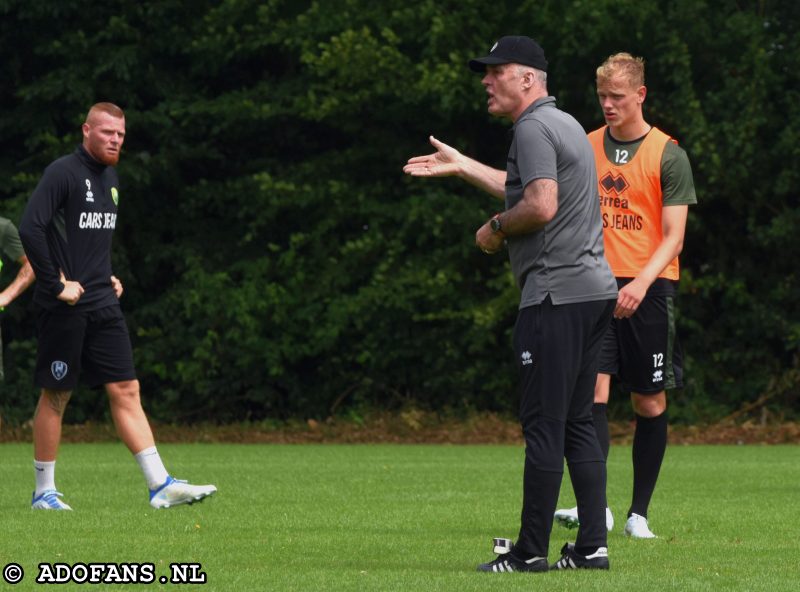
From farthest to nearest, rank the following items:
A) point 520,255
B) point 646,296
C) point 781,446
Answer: point 781,446 < point 646,296 < point 520,255

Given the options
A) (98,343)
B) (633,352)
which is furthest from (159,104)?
(633,352)

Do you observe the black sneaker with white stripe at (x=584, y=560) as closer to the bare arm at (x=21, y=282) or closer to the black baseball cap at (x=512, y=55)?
the black baseball cap at (x=512, y=55)

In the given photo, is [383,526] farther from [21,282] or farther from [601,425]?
[21,282]

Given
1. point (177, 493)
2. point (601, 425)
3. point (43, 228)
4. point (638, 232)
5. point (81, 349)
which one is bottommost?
point (177, 493)

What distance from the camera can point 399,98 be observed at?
804 inches

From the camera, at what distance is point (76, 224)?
30.5 ft

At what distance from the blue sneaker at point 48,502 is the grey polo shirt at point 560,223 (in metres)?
3.91

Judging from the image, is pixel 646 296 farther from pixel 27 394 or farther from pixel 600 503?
pixel 27 394

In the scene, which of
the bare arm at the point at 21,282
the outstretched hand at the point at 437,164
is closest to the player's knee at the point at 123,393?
the bare arm at the point at 21,282

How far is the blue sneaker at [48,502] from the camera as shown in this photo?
931cm

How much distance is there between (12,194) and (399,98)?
5325 mm

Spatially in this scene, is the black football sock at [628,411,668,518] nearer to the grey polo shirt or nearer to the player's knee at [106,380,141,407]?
the grey polo shirt

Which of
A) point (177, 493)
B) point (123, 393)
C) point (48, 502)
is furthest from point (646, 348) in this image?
point (48, 502)

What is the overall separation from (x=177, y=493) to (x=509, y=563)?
3.23 metres
